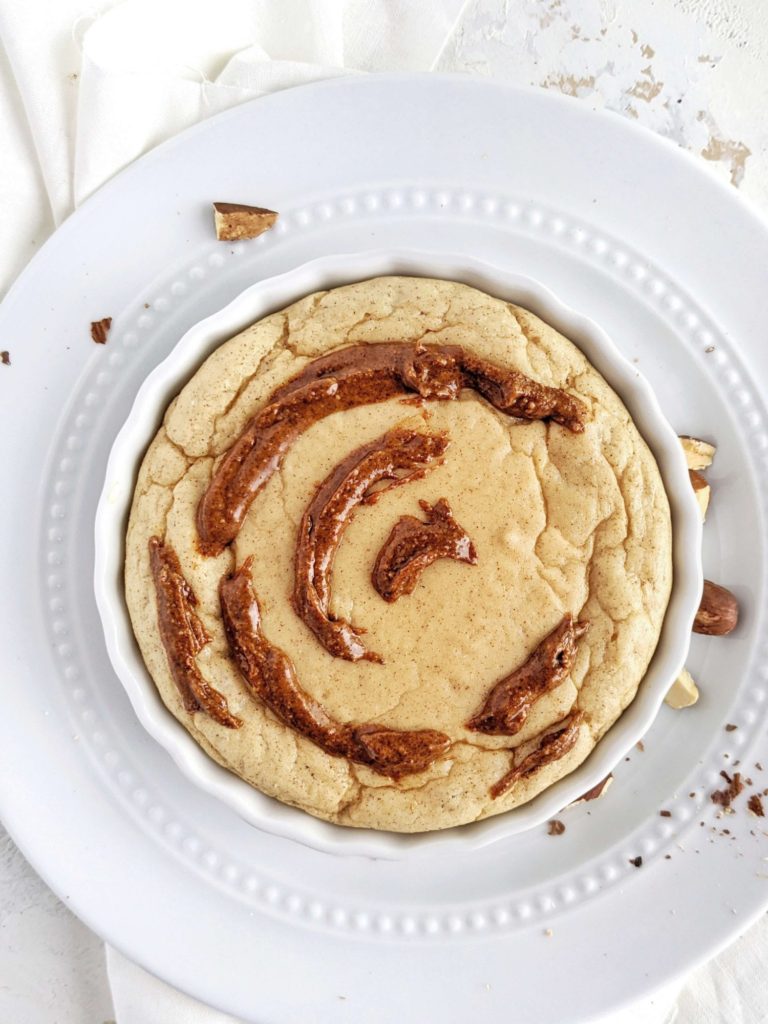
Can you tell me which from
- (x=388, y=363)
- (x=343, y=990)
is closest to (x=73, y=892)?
(x=343, y=990)

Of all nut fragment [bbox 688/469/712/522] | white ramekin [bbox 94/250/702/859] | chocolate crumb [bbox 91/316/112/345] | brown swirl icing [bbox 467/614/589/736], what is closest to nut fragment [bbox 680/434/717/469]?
nut fragment [bbox 688/469/712/522]

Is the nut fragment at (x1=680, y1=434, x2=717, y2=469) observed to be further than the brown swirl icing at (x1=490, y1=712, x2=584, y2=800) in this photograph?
Yes

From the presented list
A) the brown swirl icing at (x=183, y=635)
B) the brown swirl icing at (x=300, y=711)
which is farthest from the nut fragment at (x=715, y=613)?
the brown swirl icing at (x=183, y=635)

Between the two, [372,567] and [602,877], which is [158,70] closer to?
[372,567]

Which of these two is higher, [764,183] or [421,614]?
[764,183]

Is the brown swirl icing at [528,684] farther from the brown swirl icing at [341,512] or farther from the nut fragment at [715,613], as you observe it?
the nut fragment at [715,613]

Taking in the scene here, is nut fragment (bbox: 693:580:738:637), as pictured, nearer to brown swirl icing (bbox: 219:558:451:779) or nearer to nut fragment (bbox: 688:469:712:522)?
nut fragment (bbox: 688:469:712:522)
